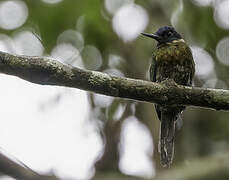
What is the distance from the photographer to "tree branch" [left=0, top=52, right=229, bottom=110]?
2.45 metres

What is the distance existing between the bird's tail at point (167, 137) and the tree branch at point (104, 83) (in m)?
1.05

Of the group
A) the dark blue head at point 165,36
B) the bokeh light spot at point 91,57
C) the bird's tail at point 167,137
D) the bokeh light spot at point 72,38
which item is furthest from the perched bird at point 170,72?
the bokeh light spot at point 72,38

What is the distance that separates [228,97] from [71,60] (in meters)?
2.82

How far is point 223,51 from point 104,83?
3546mm

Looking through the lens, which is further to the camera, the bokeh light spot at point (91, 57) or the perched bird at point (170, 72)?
the bokeh light spot at point (91, 57)

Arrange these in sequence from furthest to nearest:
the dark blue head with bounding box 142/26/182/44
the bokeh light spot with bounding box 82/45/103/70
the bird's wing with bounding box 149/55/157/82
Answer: the bokeh light spot with bounding box 82/45/103/70, the dark blue head with bounding box 142/26/182/44, the bird's wing with bounding box 149/55/157/82

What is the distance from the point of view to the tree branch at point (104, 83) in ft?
8.04

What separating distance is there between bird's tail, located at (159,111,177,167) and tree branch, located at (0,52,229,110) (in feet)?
3.43

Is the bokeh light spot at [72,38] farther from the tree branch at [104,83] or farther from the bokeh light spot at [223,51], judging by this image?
the tree branch at [104,83]

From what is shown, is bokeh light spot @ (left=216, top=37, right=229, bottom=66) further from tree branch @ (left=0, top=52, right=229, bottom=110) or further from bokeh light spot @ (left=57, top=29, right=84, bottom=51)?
tree branch @ (left=0, top=52, right=229, bottom=110)

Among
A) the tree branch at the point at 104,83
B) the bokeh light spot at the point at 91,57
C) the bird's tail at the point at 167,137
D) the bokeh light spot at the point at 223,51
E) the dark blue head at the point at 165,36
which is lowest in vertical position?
the bokeh light spot at the point at 91,57

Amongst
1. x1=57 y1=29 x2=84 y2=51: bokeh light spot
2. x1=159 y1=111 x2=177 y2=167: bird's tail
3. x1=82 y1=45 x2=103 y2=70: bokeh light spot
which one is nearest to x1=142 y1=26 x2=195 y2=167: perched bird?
x1=159 y1=111 x2=177 y2=167: bird's tail

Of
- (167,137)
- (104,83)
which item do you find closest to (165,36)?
(167,137)

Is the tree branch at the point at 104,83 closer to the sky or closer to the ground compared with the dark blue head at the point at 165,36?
closer to the sky
